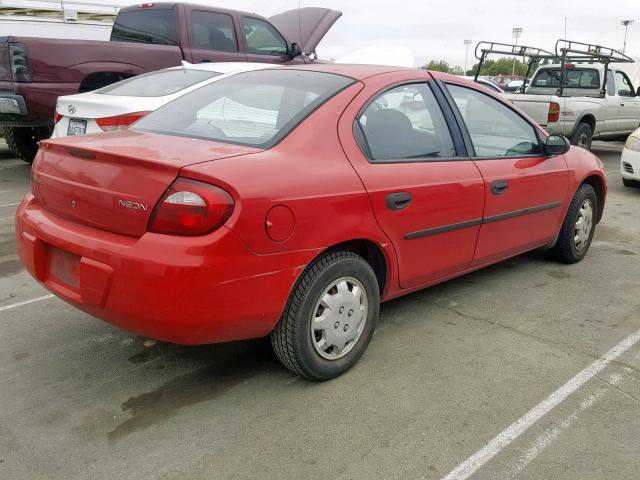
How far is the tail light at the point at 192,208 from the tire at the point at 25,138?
23.9ft

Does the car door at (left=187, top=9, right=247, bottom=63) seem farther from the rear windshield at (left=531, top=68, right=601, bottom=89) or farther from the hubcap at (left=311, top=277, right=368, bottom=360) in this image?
the rear windshield at (left=531, top=68, right=601, bottom=89)

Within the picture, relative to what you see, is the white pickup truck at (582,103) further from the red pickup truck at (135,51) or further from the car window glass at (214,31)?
the car window glass at (214,31)

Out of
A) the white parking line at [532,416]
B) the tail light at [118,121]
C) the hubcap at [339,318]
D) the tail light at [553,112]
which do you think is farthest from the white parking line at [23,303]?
the tail light at [553,112]

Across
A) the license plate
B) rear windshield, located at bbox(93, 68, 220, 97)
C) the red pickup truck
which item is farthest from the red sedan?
the red pickup truck

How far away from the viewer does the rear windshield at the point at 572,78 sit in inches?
466

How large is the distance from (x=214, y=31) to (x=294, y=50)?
1.16 m

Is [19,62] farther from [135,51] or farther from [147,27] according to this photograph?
[147,27]

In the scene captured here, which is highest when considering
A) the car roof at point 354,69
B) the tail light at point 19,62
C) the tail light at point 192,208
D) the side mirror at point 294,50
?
the side mirror at point 294,50

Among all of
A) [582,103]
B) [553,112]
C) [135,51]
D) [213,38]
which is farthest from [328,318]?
[582,103]

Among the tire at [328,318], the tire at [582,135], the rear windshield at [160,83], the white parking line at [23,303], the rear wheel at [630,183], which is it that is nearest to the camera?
the tire at [328,318]

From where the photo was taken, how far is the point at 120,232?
2590 millimetres

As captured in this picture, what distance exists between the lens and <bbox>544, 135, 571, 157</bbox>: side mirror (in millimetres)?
4270

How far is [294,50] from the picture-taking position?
891cm

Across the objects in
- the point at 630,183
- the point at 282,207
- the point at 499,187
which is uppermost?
the point at 282,207
